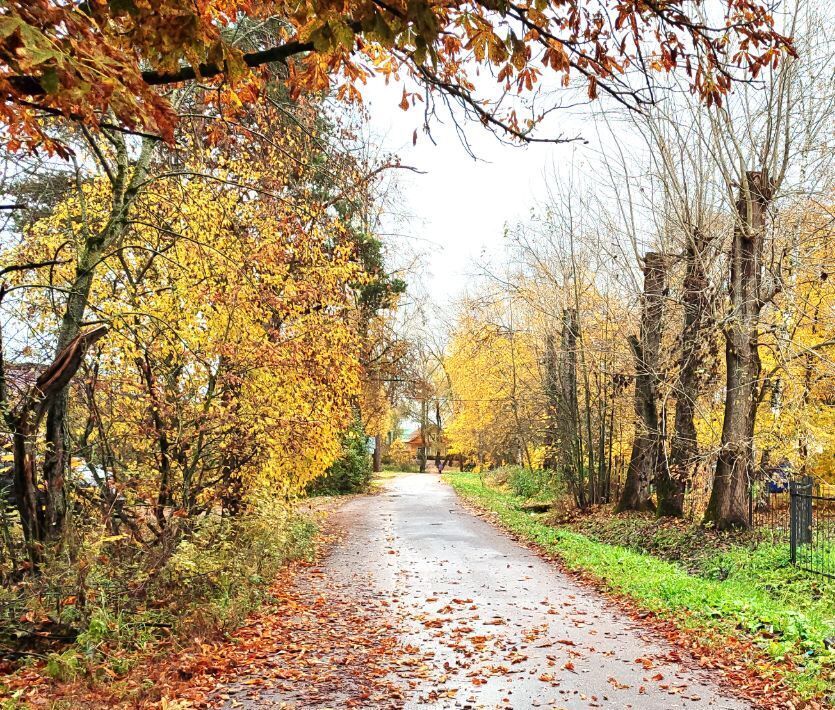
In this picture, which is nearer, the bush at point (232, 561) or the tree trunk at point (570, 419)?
the bush at point (232, 561)

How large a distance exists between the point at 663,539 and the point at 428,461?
190ft

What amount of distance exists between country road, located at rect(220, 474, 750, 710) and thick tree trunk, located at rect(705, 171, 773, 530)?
162 inches

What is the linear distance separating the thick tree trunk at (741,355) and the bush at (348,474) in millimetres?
15914

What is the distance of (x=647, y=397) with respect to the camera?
16.3m

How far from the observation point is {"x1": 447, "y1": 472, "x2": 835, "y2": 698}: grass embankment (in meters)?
6.14

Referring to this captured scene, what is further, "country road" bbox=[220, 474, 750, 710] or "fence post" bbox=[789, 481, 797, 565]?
"fence post" bbox=[789, 481, 797, 565]

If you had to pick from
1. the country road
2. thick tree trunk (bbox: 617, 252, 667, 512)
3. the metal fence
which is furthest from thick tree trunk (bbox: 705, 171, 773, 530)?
the country road

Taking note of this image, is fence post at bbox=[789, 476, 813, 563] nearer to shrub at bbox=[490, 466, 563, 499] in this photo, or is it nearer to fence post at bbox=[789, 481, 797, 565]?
fence post at bbox=[789, 481, 797, 565]

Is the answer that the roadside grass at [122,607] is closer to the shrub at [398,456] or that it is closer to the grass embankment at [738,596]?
the grass embankment at [738,596]

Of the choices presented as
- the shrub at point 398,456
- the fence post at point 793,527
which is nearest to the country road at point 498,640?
the fence post at point 793,527

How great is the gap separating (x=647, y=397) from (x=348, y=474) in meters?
15.0

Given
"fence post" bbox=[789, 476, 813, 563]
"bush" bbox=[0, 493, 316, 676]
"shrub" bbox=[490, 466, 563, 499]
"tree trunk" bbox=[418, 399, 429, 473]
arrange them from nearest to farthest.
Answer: "bush" bbox=[0, 493, 316, 676] → "fence post" bbox=[789, 476, 813, 563] → "shrub" bbox=[490, 466, 563, 499] → "tree trunk" bbox=[418, 399, 429, 473]

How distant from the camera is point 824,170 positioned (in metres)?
12.0

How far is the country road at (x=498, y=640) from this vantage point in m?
5.36
